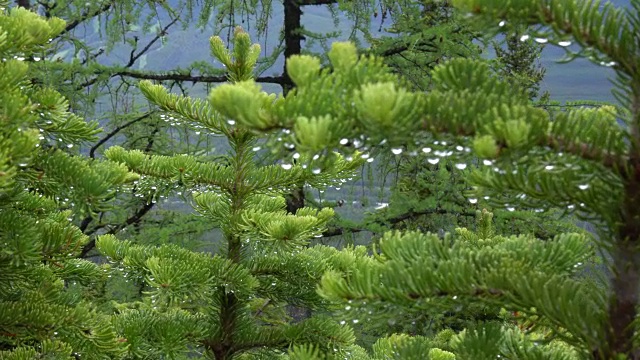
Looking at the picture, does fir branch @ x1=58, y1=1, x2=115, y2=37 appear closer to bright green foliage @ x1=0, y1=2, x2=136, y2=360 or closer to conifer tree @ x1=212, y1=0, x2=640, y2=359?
bright green foliage @ x1=0, y1=2, x2=136, y2=360

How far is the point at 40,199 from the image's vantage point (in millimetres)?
3363

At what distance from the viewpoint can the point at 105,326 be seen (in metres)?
3.16

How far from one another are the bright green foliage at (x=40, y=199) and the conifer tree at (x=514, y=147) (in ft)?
5.15

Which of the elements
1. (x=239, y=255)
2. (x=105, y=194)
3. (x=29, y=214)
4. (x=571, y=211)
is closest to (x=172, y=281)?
(x=105, y=194)

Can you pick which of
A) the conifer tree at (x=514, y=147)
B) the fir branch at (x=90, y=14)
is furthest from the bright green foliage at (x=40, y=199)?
the fir branch at (x=90, y=14)

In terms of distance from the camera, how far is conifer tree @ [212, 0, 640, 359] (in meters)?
1.35

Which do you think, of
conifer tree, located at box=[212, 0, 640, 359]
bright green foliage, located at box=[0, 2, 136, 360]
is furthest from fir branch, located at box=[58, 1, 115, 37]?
conifer tree, located at box=[212, 0, 640, 359]

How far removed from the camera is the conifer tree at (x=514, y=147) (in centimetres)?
135

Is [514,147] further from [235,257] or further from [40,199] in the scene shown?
[40,199]

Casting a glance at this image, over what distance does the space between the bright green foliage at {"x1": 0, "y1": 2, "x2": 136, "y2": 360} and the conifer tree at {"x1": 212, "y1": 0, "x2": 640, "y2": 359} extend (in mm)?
1571

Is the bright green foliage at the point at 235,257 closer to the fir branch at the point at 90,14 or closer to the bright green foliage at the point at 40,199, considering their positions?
the bright green foliage at the point at 40,199

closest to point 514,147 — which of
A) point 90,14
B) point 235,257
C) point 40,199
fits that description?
point 235,257

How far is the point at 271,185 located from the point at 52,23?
5.06ft

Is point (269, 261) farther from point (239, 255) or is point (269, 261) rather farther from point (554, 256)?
point (554, 256)
